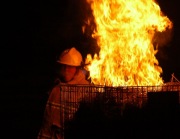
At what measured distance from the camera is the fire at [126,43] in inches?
259

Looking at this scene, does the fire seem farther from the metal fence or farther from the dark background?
the dark background

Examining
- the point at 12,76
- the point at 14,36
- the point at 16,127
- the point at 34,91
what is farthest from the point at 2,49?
the point at 16,127

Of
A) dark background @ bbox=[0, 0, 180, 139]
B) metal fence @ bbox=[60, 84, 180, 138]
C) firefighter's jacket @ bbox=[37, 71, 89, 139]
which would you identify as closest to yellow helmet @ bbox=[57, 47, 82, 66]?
firefighter's jacket @ bbox=[37, 71, 89, 139]

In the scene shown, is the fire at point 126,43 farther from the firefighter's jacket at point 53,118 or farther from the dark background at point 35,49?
the dark background at point 35,49

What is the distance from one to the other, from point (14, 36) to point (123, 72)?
10329 millimetres

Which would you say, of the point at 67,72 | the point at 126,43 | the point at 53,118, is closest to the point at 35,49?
the point at 67,72

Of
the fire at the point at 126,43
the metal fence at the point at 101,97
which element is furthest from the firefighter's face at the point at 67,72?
the metal fence at the point at 101,97

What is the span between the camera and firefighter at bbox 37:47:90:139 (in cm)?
596

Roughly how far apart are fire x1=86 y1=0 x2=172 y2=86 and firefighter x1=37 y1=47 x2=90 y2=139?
1.08 ft

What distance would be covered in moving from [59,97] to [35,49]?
9.22 m

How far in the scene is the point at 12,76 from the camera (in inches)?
578

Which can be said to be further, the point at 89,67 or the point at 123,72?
the point at 89,67

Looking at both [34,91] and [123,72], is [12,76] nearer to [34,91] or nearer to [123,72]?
[34,91]

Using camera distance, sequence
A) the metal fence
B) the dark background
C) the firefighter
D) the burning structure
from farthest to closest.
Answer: the dark background < the burning structure < the firefighter < the metal fence
